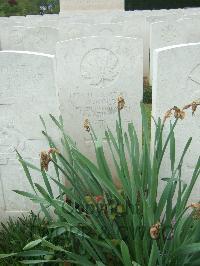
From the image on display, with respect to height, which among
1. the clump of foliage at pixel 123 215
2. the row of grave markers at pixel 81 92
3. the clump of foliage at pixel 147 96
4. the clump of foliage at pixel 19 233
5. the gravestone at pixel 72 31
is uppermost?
the gravestone at pixel 72 31

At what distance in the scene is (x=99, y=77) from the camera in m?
3.42

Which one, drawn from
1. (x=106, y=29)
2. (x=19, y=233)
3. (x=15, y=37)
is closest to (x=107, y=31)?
(x=106, y=29)

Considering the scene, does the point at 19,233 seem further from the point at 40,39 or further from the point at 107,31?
the point at 107,31

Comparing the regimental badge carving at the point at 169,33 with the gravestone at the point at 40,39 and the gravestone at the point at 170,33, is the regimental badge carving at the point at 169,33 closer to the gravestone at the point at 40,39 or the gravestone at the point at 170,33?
the gravestone at the point at 170,33

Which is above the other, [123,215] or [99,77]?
[99,77]

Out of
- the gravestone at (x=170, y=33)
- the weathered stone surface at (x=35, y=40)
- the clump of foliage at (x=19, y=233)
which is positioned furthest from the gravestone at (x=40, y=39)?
the clump of foliage at (x=19, y=233)

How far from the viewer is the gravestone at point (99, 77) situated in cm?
335

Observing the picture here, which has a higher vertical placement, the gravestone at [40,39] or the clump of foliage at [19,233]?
the gravestone at [40,39]

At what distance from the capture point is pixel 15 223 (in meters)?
3.14

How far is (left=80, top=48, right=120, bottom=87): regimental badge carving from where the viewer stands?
11.1ft

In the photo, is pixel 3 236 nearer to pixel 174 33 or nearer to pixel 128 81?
pixel 128 81

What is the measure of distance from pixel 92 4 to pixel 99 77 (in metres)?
5.62

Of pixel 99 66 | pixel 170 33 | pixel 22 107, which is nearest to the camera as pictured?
pixel 22 107

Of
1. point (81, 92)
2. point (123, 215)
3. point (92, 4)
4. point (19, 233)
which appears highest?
point (92, 4)
